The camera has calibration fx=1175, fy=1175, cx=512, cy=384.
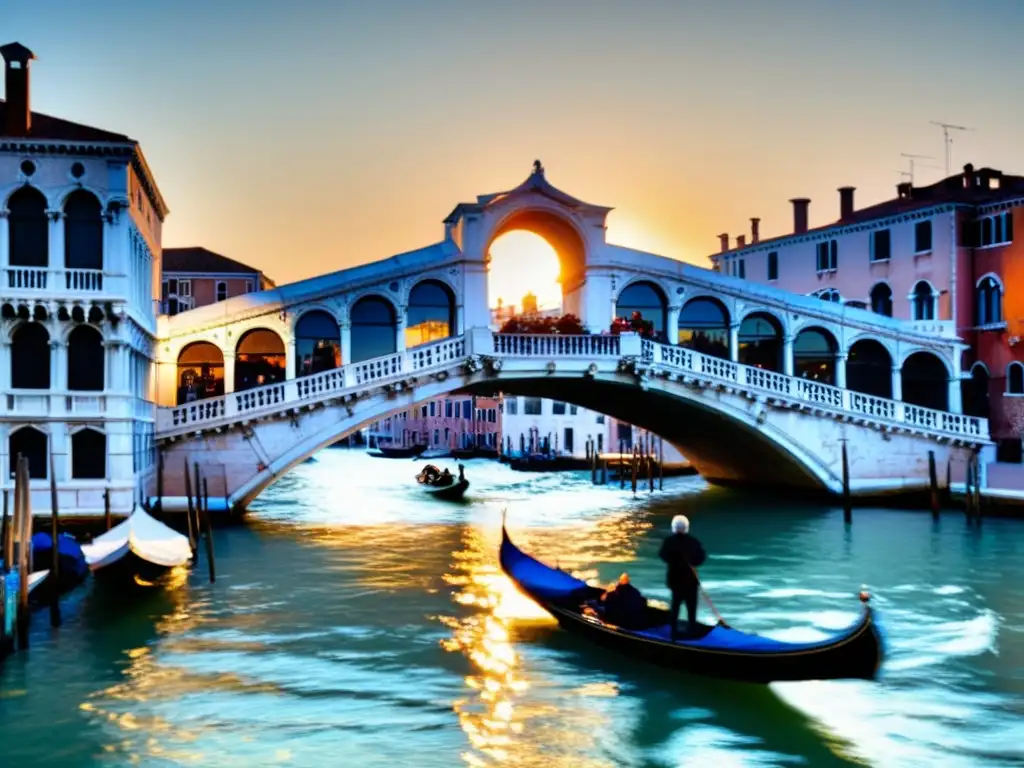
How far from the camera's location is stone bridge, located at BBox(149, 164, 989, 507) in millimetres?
17641

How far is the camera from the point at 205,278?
36.3 metres

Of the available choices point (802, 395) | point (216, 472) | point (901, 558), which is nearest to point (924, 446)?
point (802, 395)

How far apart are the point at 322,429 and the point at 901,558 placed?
842 centimetres

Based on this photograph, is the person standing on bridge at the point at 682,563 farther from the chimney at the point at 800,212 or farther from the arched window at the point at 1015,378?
the chimney at the point at 800,212

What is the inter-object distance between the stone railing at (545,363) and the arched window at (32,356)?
2.26 metres

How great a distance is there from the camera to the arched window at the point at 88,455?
15297 millimetres

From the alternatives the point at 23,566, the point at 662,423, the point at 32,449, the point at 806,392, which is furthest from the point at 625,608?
the point at 662,423

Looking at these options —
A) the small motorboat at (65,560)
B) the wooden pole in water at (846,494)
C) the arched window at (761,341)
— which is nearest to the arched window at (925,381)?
the arched window at (761,341)

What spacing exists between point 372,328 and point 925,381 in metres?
11.1

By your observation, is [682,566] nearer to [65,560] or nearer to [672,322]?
[65,560]

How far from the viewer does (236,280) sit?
36625 mm

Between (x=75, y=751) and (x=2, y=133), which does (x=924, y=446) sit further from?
(x=75, y=751)

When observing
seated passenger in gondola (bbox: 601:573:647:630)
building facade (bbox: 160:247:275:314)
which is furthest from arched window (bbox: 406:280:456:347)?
building facade (bbox: 160:247:275:314)

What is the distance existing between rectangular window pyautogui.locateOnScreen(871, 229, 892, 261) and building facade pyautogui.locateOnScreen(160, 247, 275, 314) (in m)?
19.3
